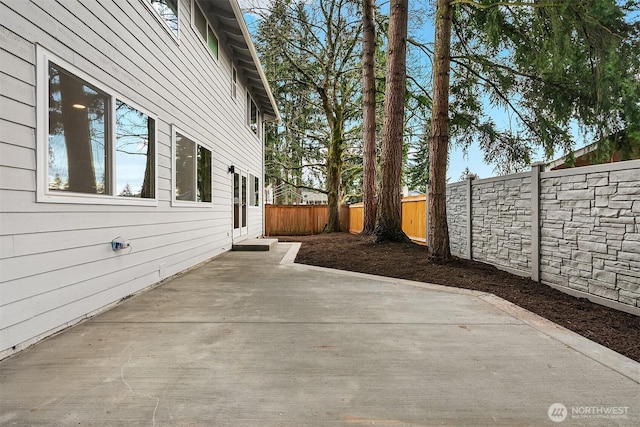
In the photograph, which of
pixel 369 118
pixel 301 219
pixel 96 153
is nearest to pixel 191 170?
pixel 96 153

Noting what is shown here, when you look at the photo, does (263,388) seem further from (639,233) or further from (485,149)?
(485,149)

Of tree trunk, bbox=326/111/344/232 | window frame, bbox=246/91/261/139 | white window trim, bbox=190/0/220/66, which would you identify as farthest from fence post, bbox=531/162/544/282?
tree trunk, bbox=326/111/344/232

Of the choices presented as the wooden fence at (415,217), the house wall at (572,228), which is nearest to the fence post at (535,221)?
the house wall at (572,228)

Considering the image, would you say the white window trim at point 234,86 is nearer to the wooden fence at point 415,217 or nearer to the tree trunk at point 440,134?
the tree trunk at point 440,134

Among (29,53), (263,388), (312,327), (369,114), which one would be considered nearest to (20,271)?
(29,53)

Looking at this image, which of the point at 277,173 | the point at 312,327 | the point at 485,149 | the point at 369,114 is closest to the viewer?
the point at 312,327

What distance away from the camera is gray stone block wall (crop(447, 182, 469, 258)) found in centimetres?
654

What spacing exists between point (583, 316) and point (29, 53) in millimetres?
5461

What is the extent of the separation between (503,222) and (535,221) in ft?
2.45

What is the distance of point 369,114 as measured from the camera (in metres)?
10.5

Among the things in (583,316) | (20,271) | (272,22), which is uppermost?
(272,22)

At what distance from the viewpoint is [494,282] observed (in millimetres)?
4512

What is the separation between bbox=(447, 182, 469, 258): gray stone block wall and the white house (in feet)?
17.3

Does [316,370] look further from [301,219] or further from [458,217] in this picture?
[301,219]
